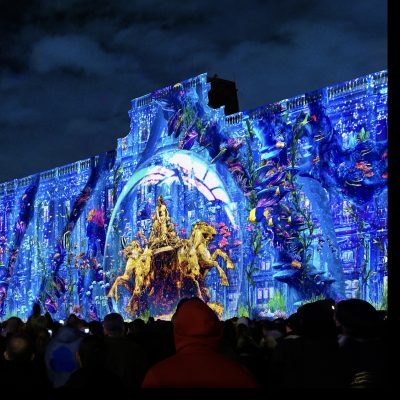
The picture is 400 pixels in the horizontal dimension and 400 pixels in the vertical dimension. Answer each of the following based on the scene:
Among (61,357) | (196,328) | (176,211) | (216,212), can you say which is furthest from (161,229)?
(196,328)

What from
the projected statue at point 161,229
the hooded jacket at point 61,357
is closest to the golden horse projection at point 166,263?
the projected statue at point 161,229

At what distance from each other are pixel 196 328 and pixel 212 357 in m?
0.13

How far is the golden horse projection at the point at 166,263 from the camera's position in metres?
22.8

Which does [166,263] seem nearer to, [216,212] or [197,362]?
[216,212]

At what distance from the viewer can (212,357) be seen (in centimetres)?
284

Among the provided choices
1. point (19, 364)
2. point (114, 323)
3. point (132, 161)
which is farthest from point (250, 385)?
point (132, 161)

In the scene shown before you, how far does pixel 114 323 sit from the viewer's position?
246 inches

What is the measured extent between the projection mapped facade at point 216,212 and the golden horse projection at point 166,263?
0.14 ft

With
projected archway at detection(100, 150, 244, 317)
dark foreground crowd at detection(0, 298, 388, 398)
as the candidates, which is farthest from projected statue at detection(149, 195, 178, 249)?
dark foreground crowd at detection(0, 298, 388, 398)

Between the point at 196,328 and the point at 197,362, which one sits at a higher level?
the point at 196,328

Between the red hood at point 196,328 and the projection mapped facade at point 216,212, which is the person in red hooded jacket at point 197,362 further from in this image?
the projection mapped facade at point 216,212

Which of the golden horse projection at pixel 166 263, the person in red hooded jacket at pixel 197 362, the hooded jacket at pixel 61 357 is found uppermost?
the golden horse projection at pixel 166 263

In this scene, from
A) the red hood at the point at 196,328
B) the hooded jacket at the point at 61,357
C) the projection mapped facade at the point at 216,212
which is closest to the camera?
the red hood at the point at 196,328

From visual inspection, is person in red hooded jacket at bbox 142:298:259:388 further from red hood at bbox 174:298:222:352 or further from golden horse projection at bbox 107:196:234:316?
golden horse projection at bbox 107:196:234:316
